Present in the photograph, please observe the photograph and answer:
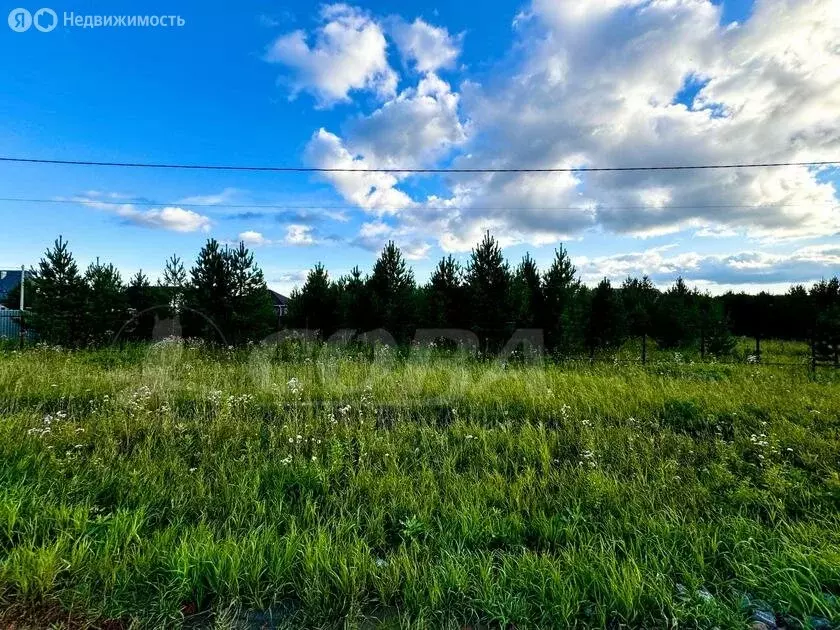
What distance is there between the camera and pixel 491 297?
13.2 metres

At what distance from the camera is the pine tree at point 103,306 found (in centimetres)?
1384

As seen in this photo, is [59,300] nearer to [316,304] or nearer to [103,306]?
[103,306]

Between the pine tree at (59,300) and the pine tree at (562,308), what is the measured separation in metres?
15.7

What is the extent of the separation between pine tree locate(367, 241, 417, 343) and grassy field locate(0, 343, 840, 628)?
26.0 ft

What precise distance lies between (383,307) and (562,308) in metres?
6.15

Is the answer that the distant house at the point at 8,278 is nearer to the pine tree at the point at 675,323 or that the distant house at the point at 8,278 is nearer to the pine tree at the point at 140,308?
the pine tree at the point at 140,308

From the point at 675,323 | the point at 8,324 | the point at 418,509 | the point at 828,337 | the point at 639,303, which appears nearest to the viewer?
the point at 418,509

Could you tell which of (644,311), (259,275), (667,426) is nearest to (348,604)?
(667,426)

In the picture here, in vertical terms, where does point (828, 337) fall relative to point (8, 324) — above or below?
below

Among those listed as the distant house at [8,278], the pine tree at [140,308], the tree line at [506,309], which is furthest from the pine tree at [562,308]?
the distant house at [8,278]

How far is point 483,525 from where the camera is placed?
3.01 meters

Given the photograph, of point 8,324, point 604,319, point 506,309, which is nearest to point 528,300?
point 506,309

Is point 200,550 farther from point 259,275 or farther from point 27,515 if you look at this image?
point 259,275

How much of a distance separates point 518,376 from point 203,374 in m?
6.55
